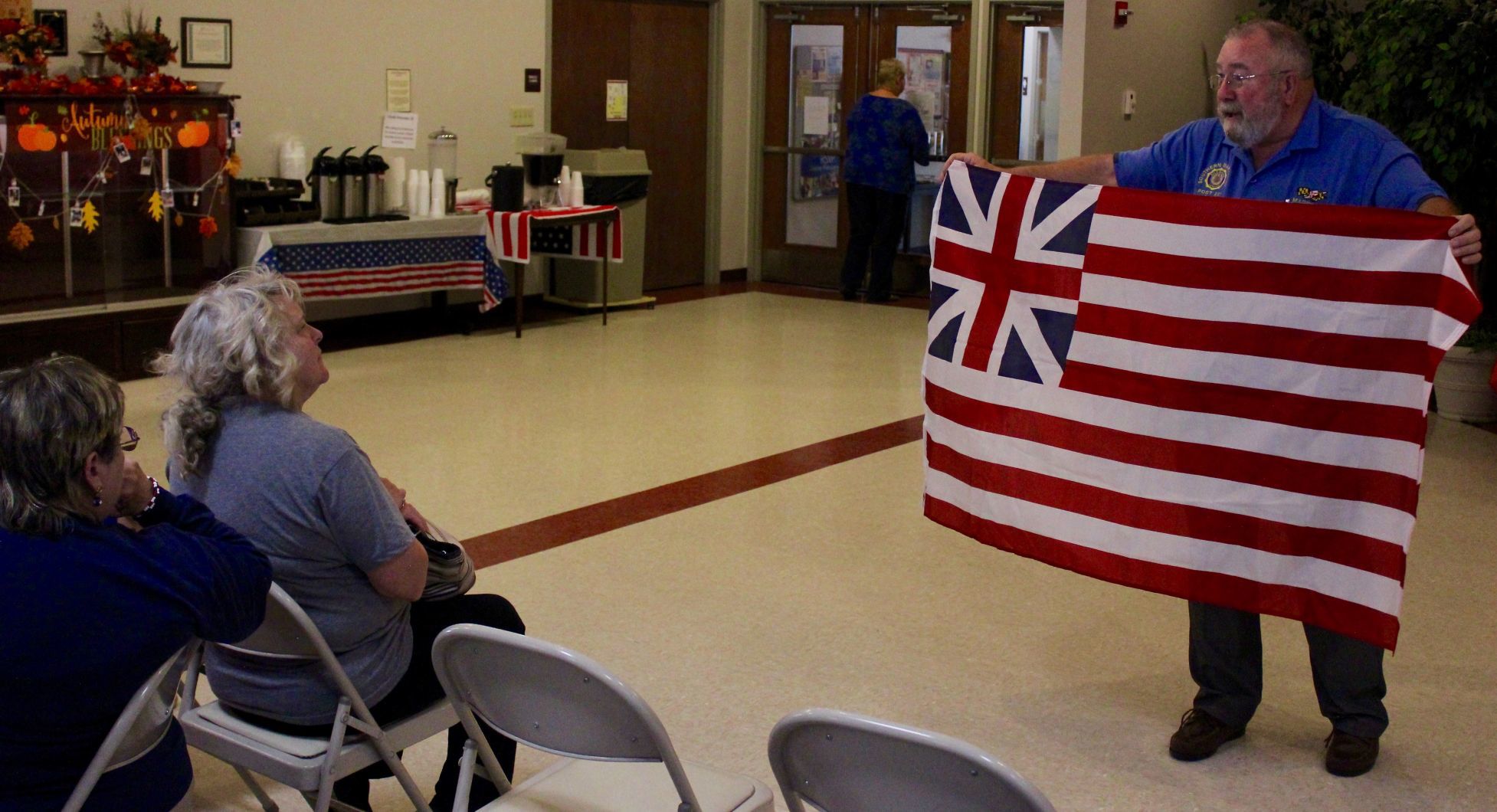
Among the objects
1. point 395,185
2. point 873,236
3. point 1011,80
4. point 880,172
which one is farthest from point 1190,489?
point 873,236

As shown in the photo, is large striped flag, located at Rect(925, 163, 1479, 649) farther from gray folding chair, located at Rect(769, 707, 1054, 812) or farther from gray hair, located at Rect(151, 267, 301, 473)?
gray hair, located at Rect(151, 267, 301, 473)

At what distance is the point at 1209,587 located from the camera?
311cm

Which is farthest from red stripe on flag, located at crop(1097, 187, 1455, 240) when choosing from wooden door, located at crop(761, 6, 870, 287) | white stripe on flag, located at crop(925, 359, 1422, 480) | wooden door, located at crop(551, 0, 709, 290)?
wooden door, located at crop(761, 6, 870, 287)

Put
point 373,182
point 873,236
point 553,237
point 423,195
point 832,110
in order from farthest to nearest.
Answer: point 832,110 → point 873,236 → point 553,237 → point 423,195 → point 373,182

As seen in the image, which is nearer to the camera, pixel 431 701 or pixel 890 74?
pixel 431 701

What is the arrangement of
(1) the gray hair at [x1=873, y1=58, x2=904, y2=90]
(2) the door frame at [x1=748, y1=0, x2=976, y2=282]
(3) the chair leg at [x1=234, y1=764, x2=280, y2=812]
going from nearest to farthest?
(3) the chair leg at [x1=234, y1=764, x2=280, y2=812] → (1) the gray hair at [x1=873, y1=58, x2=904, y2=90] → (2) the door frame at [x1=748, y1=0, x2=976, y2=282]

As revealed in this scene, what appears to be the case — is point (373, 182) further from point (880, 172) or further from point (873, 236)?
point (873, 236)

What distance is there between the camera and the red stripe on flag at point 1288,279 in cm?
287

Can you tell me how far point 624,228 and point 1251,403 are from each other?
6845 mm

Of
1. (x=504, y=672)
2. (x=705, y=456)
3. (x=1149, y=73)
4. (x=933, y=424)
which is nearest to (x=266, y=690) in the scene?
(x=504, y=672)

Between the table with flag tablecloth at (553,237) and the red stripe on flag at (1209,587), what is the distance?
549 centimetres

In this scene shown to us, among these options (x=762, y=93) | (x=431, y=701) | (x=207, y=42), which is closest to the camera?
(x=431, y=701)

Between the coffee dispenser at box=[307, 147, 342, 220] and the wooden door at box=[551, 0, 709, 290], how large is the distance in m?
2.08

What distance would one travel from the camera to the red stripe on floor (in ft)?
15.5
